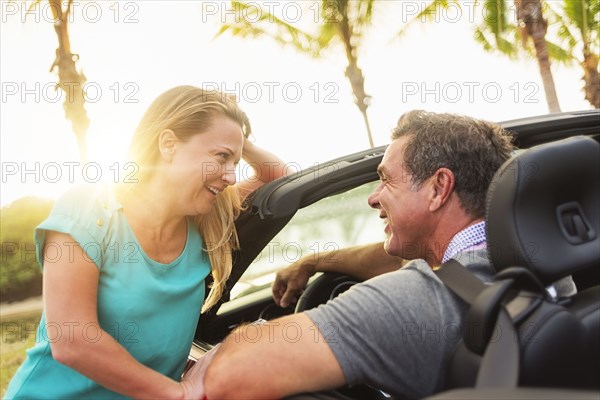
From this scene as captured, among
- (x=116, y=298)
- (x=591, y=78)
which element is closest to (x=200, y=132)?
(x=116, y=298)

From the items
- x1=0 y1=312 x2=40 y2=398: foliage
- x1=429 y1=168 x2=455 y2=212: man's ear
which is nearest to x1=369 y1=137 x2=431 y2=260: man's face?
x1=429 y1=168 x2=455 y2=212: man's ear

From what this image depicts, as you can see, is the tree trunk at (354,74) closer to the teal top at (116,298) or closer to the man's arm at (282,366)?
the teal top at (116,298)

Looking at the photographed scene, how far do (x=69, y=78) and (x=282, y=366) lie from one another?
30.0 feet

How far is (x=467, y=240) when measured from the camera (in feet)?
6.08

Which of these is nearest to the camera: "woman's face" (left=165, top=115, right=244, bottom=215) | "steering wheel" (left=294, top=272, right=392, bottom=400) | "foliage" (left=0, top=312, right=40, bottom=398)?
"woman's face" (left=165, top=115, right=244, bottom=215)

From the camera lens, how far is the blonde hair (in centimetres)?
193

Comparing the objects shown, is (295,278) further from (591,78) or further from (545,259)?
(591,78)

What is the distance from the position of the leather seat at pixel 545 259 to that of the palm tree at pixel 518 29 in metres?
12.8

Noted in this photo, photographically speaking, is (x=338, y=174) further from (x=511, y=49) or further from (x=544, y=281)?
(x=511, y=49)

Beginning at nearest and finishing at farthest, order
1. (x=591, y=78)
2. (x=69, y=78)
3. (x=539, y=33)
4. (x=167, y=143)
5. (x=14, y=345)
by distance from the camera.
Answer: (x=167, y=143) < (x=14, y=345) < (x=69, y=78) < (x=539, y=33) < (x=591, y=78)

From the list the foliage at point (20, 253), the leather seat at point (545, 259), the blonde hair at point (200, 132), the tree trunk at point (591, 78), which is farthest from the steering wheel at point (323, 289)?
the tree trunk at point (591, 78)

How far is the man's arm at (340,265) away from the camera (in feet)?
8.61

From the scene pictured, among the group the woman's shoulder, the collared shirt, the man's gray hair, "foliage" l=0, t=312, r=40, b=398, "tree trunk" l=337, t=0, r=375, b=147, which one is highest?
the man's gray hair

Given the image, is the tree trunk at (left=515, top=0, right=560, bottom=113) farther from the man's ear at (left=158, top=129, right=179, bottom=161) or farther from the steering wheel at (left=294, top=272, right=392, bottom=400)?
the man's ear at (left=158, top=129, right=179, bottom=161)
